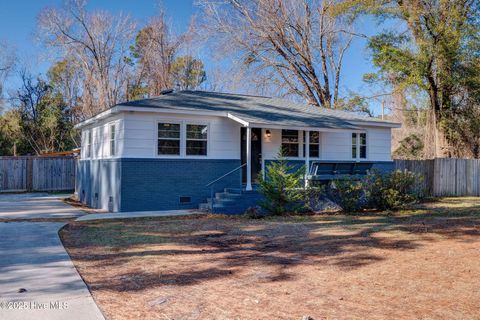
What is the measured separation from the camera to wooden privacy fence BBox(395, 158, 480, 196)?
19391mm

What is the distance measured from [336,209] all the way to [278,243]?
5.93 meters

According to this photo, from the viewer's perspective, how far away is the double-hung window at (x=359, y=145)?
17219 mm

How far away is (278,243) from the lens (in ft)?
25.5

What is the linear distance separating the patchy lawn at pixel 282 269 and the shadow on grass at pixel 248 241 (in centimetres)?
2

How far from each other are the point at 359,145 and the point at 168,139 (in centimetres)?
802

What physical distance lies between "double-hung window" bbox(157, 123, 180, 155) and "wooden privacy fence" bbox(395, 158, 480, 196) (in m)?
10.6

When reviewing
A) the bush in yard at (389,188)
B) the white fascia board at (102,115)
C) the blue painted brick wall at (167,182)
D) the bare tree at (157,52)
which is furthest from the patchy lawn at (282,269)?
the bare tree at (157,52)

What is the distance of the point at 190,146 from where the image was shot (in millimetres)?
13781

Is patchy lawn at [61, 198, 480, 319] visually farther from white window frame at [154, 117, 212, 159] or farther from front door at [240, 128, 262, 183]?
front door at [240, 128, 262, 183]

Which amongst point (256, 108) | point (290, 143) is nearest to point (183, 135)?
point (256, 108)

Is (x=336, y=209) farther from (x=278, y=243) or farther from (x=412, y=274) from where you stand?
(x=412, y=274)

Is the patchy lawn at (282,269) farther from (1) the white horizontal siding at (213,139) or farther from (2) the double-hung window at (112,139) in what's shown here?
(2) the double-hung window at (112,139)

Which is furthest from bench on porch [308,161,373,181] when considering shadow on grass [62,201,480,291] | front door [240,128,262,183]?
shadow on grass [62,201,480,291]

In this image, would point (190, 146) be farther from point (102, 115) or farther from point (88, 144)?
point (88, 144)
